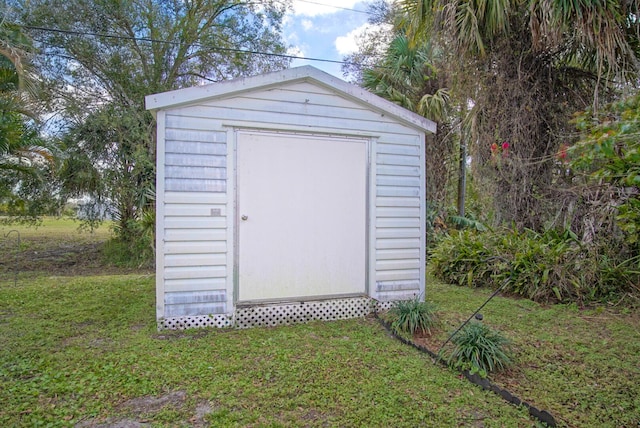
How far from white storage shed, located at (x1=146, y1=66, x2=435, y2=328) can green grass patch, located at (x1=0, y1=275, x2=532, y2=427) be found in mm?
339

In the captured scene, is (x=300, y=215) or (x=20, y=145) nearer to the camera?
(x=300, y=215)

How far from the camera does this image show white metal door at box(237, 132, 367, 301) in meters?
3.88

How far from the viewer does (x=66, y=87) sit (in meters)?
8.45

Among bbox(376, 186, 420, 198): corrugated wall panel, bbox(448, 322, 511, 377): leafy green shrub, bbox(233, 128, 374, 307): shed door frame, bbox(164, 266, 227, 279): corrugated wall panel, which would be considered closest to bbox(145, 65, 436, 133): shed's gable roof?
bbox(233, 128, 374, 307): shed door frame

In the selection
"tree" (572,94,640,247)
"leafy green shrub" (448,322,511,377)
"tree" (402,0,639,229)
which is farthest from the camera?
"tree" (402,0,639,229)

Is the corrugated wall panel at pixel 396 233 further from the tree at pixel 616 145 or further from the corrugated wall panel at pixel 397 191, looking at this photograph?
the tree at pixel 616 145

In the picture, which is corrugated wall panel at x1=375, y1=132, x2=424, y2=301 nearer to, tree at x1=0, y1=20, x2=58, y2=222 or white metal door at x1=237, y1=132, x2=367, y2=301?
white metal door at x1=237, y1=132, x2=367, y2=301

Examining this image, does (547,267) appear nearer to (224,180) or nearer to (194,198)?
(224,180)

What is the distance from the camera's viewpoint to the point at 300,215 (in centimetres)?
403

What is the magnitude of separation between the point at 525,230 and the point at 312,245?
389 centimetres

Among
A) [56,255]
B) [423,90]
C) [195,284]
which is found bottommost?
[56,255]

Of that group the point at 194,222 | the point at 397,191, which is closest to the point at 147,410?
the point at 194,222

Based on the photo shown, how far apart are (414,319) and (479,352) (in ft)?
2.74

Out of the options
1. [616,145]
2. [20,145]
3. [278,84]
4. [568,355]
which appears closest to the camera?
[616,145]
